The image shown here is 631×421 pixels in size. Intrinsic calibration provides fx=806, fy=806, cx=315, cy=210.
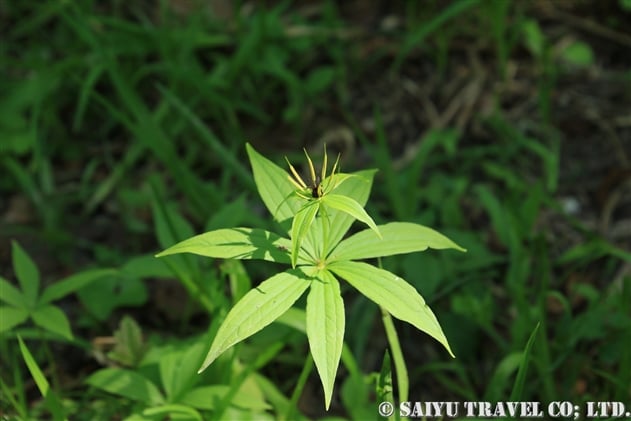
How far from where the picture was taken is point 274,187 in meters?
1.66

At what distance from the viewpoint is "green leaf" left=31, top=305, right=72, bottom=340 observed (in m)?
1.83

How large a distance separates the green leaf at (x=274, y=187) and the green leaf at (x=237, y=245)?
9 cm

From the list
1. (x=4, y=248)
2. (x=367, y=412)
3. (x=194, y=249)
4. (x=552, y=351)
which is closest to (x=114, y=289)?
(x=4, y=248)

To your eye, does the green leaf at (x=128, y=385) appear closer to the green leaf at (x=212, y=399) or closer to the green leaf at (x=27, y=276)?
the green leaf at (x=212, y=399)

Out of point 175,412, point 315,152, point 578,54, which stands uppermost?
point 578,54

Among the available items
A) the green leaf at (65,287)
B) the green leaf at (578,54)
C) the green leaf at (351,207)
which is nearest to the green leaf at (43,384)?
the green leaf at (65,287)

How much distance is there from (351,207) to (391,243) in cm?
25

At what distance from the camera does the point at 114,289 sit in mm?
2422

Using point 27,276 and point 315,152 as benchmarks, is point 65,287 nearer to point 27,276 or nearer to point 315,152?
point 27,276

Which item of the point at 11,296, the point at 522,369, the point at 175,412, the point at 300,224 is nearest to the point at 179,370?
the point at 175,412

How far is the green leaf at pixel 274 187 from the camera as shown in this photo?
1.65 meters

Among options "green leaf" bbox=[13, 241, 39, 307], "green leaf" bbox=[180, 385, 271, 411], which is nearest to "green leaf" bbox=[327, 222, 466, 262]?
"green leaf" bbox=[180, 385, 271, 411]

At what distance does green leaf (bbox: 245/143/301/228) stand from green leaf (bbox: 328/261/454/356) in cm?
20

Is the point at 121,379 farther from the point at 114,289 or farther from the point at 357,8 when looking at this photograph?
the point at 357,8
